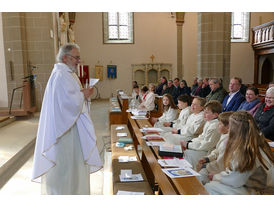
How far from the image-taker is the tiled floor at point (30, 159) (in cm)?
382

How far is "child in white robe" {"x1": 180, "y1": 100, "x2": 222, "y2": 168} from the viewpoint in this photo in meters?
3.61

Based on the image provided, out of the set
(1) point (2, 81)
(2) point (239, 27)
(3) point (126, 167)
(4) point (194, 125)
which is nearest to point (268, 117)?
(4) point (194, 125)

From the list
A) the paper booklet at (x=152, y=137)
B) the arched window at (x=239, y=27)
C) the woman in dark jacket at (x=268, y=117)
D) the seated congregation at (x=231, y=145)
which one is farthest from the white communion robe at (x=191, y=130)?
the arched window at (x=239, y=27)

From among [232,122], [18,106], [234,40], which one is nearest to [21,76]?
[18,106]

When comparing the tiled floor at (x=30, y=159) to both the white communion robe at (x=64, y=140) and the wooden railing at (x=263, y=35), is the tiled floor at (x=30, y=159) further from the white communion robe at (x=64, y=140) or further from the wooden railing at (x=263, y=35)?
the wooden railing at (x=263, y=35)

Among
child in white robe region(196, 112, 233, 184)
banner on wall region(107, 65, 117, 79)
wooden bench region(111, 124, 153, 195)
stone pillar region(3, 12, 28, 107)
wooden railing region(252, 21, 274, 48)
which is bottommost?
wooden bench region(111, 124, 153, 195)

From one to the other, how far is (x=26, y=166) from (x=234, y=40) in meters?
16.0

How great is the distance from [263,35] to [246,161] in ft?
46.6

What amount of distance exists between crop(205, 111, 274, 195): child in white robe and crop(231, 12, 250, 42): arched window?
54.5 ft

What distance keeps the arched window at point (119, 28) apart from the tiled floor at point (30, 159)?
32.3 ft

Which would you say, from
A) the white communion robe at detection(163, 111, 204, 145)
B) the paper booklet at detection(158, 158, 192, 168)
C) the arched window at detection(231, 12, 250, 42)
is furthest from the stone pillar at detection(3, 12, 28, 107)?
the arched window at detection(231, 12, 250, 42)

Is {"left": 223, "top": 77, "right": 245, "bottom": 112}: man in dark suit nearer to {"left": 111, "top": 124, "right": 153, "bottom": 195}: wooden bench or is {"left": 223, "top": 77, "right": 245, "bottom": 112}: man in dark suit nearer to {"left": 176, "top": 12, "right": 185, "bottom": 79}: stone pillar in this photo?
{"left": 111, "top": 124, "right": 153, "bottom": 195}: wooden bench

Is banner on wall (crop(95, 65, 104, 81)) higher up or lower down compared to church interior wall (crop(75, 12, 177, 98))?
lower down
